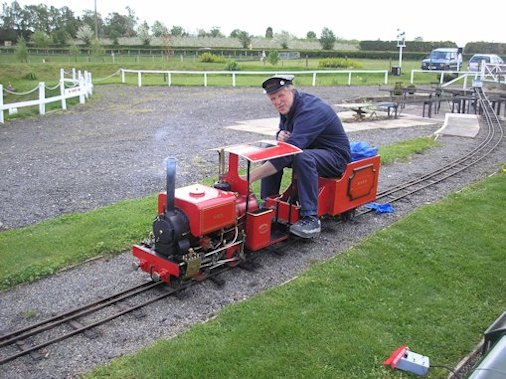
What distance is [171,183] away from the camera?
15.1 ft

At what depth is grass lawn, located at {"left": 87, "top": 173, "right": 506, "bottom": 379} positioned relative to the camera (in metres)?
3.83

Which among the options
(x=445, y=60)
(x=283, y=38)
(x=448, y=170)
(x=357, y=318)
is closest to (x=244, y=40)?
(x=283, y=38)

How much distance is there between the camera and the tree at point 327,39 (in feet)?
198

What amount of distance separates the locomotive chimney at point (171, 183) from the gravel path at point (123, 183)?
3.00 ft

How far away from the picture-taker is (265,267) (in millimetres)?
5711

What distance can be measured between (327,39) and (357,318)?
5940cm

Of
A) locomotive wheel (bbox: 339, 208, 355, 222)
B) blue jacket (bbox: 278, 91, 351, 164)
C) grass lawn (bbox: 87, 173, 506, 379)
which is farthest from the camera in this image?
locomotive wheel (bbox: 339, 208, 355, 222)

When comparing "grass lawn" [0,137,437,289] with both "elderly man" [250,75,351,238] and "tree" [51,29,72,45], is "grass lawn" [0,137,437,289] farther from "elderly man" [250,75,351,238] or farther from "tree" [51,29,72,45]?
"tree" [51,29,72,45]

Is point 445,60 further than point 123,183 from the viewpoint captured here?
Yes

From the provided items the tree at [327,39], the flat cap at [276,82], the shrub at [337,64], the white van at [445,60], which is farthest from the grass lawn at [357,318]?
the tree at [327,39]

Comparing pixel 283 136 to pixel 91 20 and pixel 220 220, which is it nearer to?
pixel 220 220

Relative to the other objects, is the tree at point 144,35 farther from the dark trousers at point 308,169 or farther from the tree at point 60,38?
the dark trousers at point 308,169

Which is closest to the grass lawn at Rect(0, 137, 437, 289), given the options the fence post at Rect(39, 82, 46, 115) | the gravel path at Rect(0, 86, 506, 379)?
the gravel path at Rect(0, 86, 506, 379)

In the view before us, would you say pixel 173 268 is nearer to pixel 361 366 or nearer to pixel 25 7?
pixel 361 366
